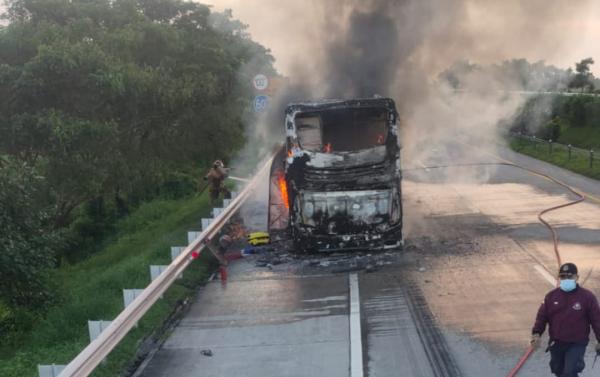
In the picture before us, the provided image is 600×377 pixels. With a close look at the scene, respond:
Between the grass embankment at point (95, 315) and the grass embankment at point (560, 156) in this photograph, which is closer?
the grass embankment at point (95, 315)

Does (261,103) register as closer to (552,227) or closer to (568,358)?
(552,227)

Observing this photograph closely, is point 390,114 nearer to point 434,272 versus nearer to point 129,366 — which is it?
point 434,272

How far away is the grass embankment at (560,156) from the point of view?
2247cm

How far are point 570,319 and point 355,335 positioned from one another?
2817mm

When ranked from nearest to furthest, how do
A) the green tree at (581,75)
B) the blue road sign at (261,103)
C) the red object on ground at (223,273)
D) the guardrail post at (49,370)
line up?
the guardrail post at (49,370) → the red object on ground at (223,273) → the blue road sign at (261,103) → the green tree at (581,75)

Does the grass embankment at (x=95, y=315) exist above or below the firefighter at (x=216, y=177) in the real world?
below

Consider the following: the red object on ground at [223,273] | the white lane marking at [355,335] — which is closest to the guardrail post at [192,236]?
the red object on ground at [223,273]

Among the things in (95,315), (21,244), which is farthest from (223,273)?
(21,244)

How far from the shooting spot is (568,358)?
5664 millimetres

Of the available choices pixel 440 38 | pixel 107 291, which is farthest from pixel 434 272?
pixel 440 38

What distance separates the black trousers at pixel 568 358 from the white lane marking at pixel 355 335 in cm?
187

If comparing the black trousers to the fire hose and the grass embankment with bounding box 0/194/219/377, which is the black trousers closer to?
the fire hose

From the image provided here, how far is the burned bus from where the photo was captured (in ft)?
39.0

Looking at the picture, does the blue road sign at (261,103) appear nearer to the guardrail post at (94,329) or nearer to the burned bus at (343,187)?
the burned bus at (343,187)
